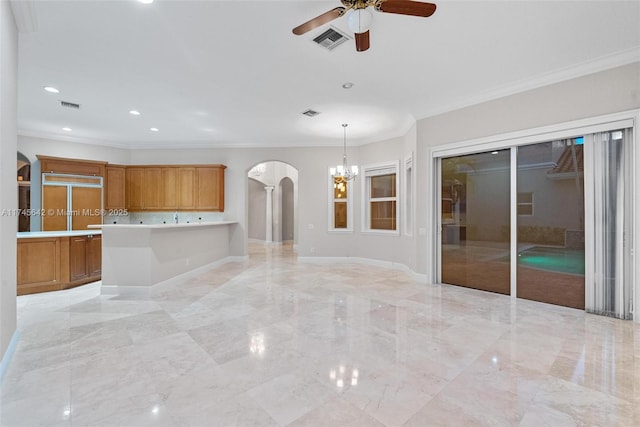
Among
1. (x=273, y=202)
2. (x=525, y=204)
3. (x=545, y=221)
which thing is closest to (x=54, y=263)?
(x=525, y=204)

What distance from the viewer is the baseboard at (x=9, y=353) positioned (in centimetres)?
218

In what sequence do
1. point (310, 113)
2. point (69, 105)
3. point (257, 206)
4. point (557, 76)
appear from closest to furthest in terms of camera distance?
point (557, 76)
point (69, 105)
point (310, 113)
point (257, 206)

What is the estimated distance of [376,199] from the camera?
713 cm

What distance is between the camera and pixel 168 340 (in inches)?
110

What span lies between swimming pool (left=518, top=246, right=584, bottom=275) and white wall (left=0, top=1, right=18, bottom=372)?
5.75 meters

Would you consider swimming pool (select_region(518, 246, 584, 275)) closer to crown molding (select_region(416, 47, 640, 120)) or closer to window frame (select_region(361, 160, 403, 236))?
crown molding (select_region(416, 47, 640, 120))

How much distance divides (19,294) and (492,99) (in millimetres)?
7744

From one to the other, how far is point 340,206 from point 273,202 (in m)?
5.08

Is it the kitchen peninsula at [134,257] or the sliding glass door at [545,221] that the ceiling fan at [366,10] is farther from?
the kitchen peninsula at [134,257]

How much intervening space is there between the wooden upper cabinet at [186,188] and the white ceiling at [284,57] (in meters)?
1.85

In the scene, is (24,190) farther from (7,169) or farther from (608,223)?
(608,223)

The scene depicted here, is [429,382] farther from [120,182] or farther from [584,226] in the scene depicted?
[120,182]

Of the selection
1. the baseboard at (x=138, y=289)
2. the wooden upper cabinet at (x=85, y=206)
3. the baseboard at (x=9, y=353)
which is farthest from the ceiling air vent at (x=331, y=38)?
the wooden upper cabinet at (x=85, y=206)

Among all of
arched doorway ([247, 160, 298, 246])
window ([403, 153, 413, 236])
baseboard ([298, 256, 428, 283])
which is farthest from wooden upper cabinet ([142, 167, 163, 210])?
window ([403, 153, 413, 236])
